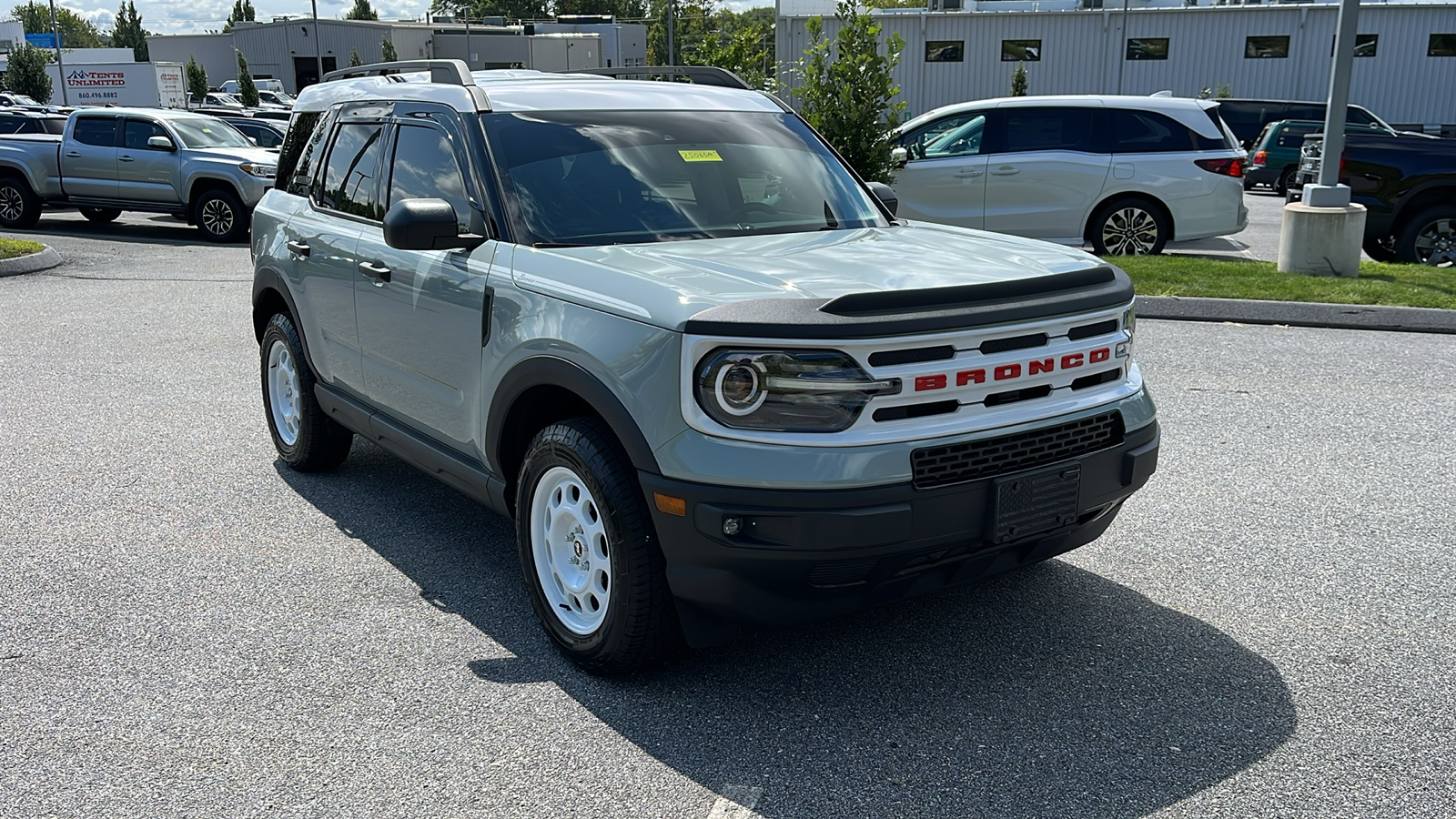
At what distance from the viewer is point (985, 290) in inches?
138

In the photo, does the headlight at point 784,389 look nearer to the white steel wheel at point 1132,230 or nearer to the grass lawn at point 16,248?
the white steel wheel at point 1132,230

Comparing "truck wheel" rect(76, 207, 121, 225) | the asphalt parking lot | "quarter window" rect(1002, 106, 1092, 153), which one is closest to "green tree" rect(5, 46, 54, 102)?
"truck wheel" rect(76, 207, 121, 225)

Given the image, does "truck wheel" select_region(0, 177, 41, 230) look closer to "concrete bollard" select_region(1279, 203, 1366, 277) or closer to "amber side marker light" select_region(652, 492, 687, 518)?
"concrete bollard" select_region(1279, 203, 1366, 277)

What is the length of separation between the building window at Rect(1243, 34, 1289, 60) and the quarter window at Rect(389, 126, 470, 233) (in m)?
40.2

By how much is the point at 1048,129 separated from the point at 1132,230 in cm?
140

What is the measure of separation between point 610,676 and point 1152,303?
765 cm

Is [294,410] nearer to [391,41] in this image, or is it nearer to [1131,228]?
[1131,228]

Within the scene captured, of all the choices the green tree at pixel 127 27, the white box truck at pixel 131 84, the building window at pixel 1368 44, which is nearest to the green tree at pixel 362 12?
the green tree at pixel 127 27

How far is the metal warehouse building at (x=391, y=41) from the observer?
224 ft

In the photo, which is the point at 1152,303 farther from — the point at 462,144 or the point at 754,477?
the point at 754,477

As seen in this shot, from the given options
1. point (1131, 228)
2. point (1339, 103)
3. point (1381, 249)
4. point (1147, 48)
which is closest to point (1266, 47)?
point (1147, 48)

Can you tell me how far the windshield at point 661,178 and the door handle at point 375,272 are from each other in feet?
2.33

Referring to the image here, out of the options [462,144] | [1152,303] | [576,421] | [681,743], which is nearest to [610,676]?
[681,743]

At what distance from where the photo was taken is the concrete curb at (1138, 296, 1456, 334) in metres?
9.52
